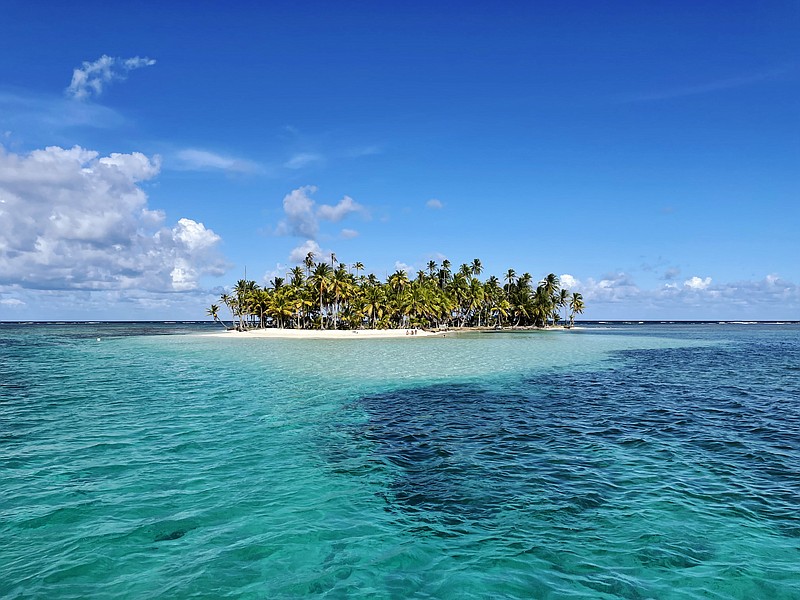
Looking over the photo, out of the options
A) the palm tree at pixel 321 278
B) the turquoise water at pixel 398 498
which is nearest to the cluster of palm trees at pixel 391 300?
the palm tree at pixel 321 278

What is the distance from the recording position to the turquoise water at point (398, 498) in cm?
852

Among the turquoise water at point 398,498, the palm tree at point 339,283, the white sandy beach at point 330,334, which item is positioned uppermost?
the palm tree at point 339,283

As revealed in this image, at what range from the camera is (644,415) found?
22984 mm

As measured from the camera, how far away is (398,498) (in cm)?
1241

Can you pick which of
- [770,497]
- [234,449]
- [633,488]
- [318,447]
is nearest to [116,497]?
[234,449]

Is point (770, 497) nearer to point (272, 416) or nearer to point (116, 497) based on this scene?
point (116, 497)

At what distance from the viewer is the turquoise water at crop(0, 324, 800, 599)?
8.52 m

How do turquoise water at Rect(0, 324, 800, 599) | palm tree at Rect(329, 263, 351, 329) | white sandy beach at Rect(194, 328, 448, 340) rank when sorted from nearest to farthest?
1. turquoise water at Rect(0, 324, 800, 599)
2. white sandy beach at Rect(194, 328, 448, 340)
3. palm tree at Rect(329, 263, 351, 329)

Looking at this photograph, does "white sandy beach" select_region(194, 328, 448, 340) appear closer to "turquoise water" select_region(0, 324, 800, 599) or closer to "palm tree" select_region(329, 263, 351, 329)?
"palm tree" select_region(329, 263, 351, 329)

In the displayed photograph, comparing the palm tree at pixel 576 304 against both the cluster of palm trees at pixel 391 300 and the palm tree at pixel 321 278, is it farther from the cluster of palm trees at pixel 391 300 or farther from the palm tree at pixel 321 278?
the palm tree at pixel 321 278

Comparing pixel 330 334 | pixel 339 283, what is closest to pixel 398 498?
pixel 330 334

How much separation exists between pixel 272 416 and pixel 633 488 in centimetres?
1586

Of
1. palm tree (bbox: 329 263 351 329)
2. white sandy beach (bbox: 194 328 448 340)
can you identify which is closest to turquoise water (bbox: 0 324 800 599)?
white sandy beach (bbox: 194 328 448 340)

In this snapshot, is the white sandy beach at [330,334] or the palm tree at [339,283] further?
the palm tree at [339,283]
